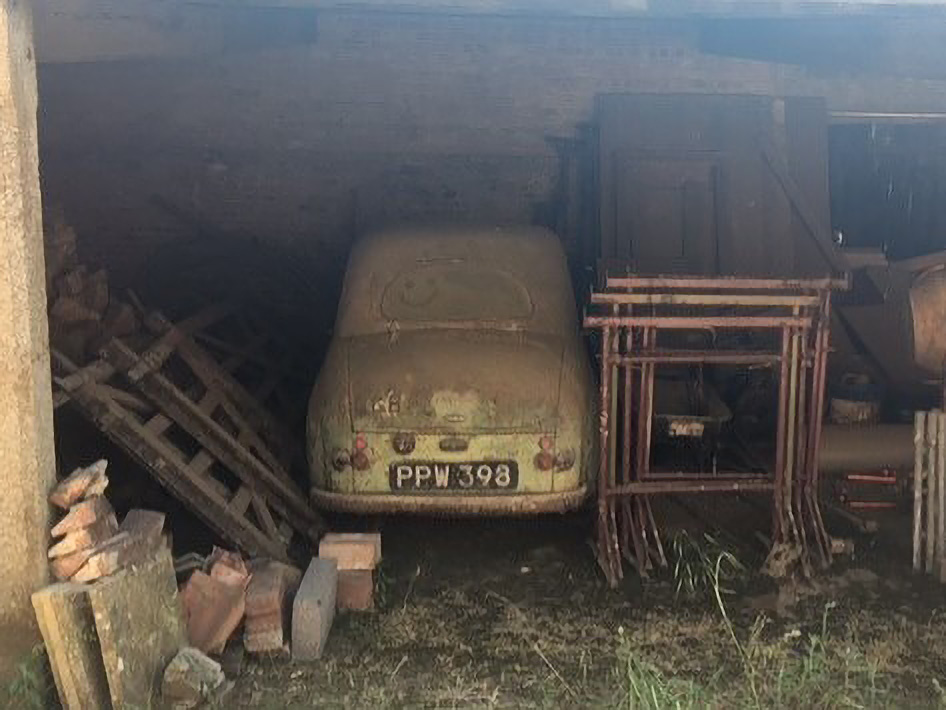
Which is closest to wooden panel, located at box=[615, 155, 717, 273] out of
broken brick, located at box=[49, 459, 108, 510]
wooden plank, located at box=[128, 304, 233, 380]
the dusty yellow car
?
the dusty yellow car

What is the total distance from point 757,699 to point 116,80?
8118mm

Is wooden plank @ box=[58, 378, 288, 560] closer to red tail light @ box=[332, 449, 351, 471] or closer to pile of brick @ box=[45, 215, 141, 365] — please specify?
red tail light @ box=[332, 449, 351, 471]

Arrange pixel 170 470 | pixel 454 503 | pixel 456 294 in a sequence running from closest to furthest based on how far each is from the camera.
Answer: pixel 170 470 < pixel 454 503 < pixel 456 294

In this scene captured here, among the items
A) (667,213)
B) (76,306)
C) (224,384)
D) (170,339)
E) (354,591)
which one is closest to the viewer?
(354,591)

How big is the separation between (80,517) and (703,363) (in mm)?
3334

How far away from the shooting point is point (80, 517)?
384 cm

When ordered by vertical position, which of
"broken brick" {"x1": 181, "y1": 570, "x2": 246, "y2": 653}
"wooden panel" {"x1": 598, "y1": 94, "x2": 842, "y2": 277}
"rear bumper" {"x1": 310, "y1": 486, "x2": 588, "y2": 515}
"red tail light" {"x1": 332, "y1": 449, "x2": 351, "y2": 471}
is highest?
"wooden panel" {"x1": 598, "y1": 94, "x2": 842, "y2": 277}

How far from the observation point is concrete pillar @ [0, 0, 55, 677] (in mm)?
3617

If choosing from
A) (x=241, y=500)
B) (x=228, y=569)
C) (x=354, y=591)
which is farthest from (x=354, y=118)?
(x=228, y=569)

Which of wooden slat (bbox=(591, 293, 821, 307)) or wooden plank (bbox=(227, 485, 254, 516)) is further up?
wooden slat (bbox=(591, 293, 821, 307))

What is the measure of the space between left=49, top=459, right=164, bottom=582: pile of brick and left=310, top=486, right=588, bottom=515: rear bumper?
136 centimetres

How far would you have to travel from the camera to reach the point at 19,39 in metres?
3.67

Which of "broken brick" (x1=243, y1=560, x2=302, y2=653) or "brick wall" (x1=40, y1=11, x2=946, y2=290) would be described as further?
"brick wall" (x1=40, y1=11, x2=946, y2=290)

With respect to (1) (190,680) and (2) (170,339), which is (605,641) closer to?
(1) (190,680)
